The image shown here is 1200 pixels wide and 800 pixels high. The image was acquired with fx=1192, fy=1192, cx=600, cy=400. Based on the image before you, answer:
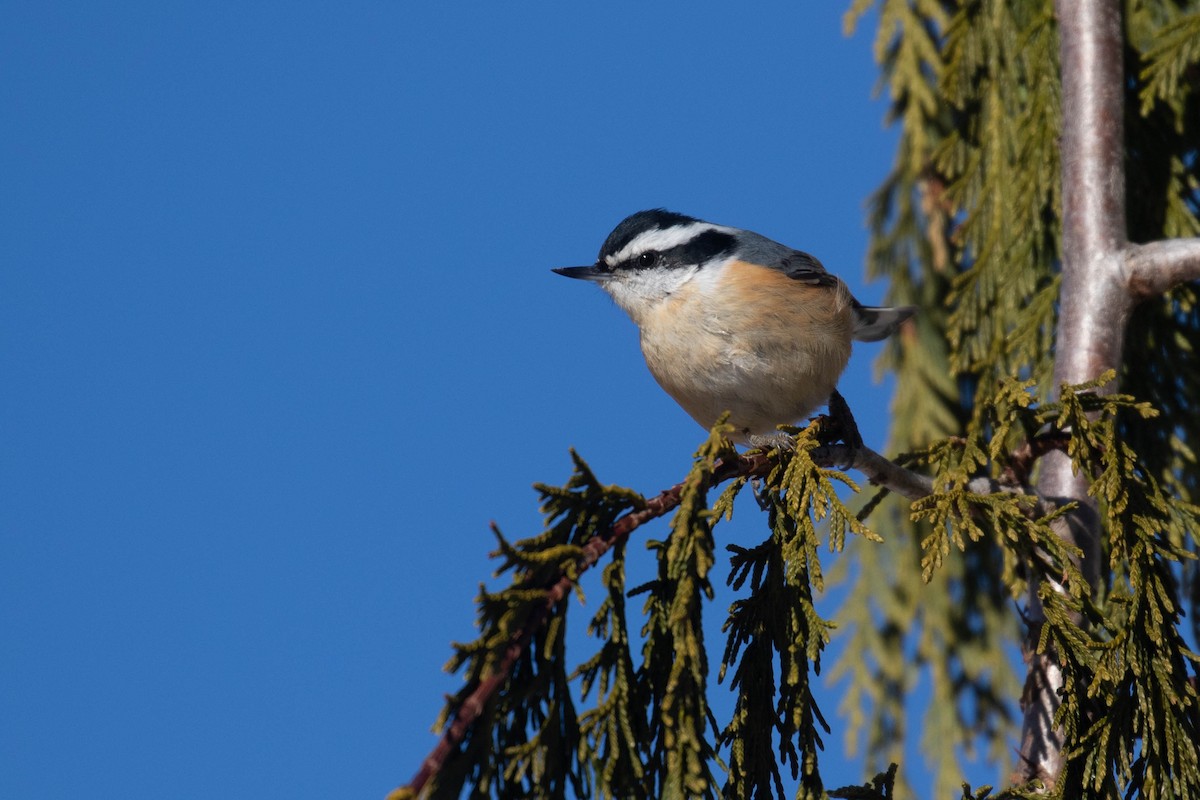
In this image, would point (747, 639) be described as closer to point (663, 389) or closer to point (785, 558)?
point (785, 558)

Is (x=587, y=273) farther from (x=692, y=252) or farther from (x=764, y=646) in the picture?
(x=764, y=646)

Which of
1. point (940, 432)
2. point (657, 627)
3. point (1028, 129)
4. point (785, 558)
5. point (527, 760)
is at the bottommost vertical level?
point (527, 760)

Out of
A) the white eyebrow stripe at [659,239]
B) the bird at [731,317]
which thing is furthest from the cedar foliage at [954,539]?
the white eyebrow stripe at [659,239]

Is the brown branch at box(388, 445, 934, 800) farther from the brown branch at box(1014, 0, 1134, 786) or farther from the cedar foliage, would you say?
the brown branch at box(1014, 0, 1134, 786)

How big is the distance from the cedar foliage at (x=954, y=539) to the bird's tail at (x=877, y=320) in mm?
155

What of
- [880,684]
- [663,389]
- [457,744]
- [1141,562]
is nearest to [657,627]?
[457,744]

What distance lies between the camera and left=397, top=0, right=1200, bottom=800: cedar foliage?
165cm

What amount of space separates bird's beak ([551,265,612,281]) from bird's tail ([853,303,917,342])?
2.54 feet

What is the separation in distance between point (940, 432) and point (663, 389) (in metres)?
1.07

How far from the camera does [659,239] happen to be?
329 centimetres

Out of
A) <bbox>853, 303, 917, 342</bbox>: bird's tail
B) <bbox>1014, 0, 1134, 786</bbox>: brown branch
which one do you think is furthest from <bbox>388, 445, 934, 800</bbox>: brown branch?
<bbox>853, 303, 917, 342</bbox>: bird's tail

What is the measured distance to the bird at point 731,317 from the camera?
285cm

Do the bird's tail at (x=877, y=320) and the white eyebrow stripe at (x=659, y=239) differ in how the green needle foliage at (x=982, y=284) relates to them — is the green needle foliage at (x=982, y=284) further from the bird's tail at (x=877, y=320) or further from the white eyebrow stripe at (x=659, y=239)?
the white eyebrow stripe at (x=659, y=239)

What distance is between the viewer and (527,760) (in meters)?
1.59
